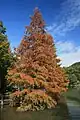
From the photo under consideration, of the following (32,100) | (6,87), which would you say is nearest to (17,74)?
(32,100)

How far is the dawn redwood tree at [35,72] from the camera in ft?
129

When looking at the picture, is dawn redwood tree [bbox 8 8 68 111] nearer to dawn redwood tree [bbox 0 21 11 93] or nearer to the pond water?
the pond water

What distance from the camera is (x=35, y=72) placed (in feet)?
→ 134

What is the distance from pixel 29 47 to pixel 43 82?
19.4 ft

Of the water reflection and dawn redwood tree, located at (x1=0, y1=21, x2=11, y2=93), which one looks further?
dawn redwood tree, located at (x1=0, y1=21, x2=11, y2=93)

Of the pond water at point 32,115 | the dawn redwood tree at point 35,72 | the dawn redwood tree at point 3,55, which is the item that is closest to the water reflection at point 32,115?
the pond water at point 32,115

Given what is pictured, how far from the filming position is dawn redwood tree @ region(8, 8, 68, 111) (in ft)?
129

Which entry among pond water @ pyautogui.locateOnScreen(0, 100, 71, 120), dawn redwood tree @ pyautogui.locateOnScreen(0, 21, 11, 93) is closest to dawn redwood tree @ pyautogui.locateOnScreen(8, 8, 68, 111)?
pond water @ pyautogui.locateOnScreen(0, 100, 71, 120)

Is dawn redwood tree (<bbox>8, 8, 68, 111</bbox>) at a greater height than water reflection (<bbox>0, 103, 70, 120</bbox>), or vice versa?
dawn redwood tree (<bbox>8, 8, 68, 111</bbox>)

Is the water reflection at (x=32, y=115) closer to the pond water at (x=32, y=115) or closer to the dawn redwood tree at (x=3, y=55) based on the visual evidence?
the pond water at (x=32, y=115)

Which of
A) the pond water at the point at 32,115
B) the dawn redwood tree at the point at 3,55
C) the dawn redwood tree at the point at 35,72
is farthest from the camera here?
the dawn redwood tree at the point at 3,55

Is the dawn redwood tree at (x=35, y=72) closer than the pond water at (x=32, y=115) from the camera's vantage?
No

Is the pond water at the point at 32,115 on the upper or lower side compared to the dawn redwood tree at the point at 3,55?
lower

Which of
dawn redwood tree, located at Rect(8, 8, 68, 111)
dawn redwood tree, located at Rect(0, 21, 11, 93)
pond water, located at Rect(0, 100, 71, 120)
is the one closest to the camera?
pond water, located at Rect(0, 100, 71, 120)
